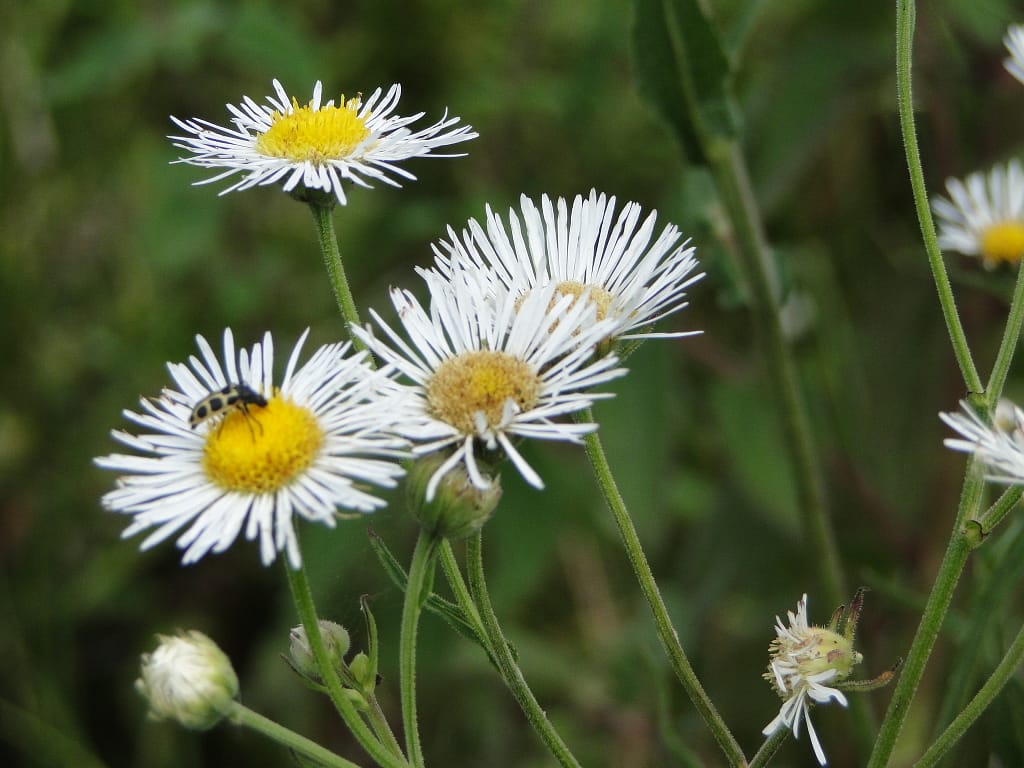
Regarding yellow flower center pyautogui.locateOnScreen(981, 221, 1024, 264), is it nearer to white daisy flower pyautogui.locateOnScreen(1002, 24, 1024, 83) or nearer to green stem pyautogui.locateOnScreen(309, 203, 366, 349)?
white daisy flower pyautogui.locateOnScreen(1002, 24, 1024, 83)

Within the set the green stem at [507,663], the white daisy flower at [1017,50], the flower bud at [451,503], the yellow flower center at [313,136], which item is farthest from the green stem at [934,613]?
the yellow flower center at [313,136]

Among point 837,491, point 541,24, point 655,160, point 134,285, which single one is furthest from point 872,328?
point 134,285

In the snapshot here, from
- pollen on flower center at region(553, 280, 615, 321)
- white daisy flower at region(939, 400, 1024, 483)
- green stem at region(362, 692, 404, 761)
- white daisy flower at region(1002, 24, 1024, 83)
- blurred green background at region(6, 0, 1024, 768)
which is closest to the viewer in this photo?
white daisy flower at region(939, 400, 1024, 483)

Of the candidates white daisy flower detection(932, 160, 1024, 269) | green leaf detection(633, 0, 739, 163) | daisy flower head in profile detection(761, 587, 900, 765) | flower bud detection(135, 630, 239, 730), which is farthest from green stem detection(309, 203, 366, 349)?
Answer: white daisy flower detection(932, 160, 1024, 269)

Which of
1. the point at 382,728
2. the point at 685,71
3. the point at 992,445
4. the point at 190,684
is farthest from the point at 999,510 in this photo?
the point at 685,71

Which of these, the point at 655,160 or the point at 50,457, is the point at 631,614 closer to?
the point at 655,160

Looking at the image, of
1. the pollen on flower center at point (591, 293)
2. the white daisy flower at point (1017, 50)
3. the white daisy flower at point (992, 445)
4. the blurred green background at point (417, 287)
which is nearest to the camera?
the white daisy flower at point (992, 445)

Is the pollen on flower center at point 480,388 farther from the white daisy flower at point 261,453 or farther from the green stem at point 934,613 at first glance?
the green stem at point 934,613
